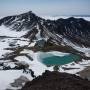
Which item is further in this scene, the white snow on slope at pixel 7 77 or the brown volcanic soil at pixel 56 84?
the white snow on slope at pixel 7 77

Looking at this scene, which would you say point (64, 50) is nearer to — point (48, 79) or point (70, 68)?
point (70, 68)

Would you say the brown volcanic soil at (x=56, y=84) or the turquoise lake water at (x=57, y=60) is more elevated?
the brown volcanic soil at (x=56, y=84)

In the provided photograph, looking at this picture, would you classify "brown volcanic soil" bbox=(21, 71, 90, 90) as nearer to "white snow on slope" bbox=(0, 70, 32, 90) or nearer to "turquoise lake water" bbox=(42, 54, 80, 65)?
"white snow on slope" bbox=(0, 70, 32, 90)

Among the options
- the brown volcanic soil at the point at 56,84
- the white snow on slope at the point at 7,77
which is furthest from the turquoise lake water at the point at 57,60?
the brown volcanic soil at the point at 56,84

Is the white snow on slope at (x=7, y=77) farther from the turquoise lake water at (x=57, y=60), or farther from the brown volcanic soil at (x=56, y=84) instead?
the turquoise lake water at (x=57, y=60)

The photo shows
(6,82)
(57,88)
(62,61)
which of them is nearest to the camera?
(57,88)

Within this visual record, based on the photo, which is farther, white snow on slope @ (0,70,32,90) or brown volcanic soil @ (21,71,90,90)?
white snow on slope @ (0,70,32,90)

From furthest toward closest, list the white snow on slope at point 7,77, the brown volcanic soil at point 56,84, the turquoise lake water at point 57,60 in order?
the turquoise lake water at point 57,60, the white snow on slope at point 7,77, the brown volcanic soil at point 56,84

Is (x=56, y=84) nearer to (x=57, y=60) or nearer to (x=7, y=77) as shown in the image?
(x=7, y=77)

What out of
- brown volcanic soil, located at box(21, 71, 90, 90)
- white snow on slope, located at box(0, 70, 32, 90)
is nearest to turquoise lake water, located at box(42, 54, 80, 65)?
white snow on slope, located at box(0, 70, 32, 90)

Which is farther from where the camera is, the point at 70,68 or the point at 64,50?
the point at 64,50

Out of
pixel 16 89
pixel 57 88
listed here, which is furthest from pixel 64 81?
pixel 16 89
